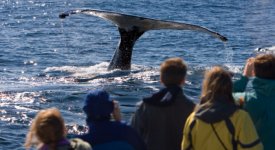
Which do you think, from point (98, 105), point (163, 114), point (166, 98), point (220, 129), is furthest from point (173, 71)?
point (98, 105)

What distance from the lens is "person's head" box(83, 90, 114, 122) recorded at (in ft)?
18.3

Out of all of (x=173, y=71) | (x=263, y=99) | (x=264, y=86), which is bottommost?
(x=263, y=99)

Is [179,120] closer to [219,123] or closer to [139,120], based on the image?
[139,120]

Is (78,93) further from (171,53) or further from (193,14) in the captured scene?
(193,14)

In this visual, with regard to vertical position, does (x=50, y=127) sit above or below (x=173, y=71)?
below

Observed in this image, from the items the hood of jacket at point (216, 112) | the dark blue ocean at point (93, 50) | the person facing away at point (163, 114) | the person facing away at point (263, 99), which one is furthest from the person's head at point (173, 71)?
the dark blue ocean at point (93, 50)

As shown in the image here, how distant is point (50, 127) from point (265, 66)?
206 cm

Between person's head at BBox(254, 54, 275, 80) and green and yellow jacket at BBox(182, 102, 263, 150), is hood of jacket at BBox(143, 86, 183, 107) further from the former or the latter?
person's head at BBox(254, 54, 275, 80)

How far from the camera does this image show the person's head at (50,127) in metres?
5.13

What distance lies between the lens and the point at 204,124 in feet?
18.9

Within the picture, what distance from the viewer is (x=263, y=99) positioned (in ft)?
20.9

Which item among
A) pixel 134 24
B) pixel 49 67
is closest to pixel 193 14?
pixel 49 67

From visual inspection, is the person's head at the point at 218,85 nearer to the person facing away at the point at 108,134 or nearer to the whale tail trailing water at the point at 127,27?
the person facing away at the point at 108,134

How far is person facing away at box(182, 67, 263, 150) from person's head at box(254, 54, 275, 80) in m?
0.60
